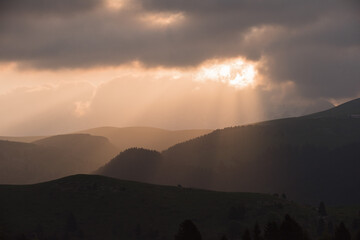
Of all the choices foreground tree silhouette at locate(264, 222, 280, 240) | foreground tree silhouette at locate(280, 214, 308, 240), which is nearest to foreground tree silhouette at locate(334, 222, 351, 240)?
foreground tree silhouette at locate(280, 214, 308, 240)

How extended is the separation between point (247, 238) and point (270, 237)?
6.59 meters

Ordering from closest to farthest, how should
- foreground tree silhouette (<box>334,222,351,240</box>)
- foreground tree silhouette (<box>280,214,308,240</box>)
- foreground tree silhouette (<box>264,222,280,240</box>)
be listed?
foreground tree silhouette (<box>280,214,308,240</box>) < foreground tree silhouette (<box>264,222,280,240</box>) < foreground tree silhouette (<box>334,222,351,240</box>)

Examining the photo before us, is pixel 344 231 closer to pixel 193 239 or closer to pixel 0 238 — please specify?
pixel 193 239

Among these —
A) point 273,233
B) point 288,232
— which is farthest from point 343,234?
point 273,233

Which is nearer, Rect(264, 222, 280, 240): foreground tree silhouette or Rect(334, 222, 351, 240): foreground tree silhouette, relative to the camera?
Rect(264, 222, 280, 240): foreground tree silhouette

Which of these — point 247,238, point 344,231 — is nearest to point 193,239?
point 247,238

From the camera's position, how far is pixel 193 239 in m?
134

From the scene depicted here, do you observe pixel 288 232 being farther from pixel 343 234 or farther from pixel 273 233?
pixel 343 234

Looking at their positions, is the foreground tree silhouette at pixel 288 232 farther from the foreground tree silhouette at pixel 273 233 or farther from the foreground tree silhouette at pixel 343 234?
the foreground tree silhouette at pixel 343 234

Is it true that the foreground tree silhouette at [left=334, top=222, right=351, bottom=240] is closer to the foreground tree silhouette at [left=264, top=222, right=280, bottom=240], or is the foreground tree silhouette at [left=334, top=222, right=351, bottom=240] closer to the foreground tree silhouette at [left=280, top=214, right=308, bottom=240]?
the foreground tree silhouette at [left=280, top=214, right=308, bottom=240]

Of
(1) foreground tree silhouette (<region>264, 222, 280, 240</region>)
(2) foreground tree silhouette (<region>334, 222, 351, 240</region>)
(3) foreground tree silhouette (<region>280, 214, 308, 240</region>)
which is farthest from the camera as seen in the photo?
(2) foreground tree silhouette (<region>334, 222, 351, 240</region>)

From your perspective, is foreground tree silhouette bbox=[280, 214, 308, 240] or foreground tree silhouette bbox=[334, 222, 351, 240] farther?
foreground tree silhouette bbox=[334, 222, 351, 240]

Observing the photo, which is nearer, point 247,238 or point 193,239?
point 193,239

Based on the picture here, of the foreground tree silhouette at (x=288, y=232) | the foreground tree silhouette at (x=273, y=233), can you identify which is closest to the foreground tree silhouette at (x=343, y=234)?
the foreground tree silhouette at (x=288, y=232)
